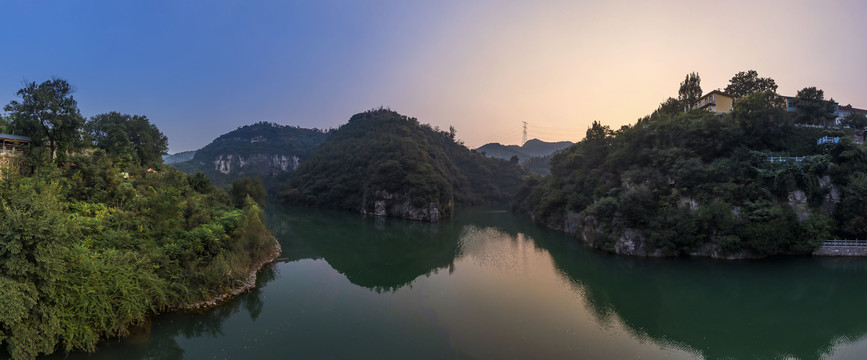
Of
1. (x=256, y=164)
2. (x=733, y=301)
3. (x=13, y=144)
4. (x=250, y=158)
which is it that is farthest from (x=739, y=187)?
(x=250, y=158)

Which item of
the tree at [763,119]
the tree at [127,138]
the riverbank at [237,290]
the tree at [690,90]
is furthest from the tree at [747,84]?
the tree at [127,138]

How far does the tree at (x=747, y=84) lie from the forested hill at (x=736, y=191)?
9.68 meters

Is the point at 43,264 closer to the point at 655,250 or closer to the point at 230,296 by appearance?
the point at 230,296

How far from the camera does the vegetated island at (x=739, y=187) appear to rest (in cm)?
1977

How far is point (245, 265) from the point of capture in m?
17.4

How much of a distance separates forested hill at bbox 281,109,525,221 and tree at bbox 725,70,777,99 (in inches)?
1314

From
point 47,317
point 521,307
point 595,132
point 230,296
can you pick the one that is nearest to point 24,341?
point 47,317

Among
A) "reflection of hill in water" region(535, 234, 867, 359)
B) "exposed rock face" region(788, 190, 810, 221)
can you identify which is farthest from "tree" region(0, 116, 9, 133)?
"exposed rock face" region(788, 190, 810, 221)

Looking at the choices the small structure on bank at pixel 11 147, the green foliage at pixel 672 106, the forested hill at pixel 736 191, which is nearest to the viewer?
the small structure on bank at pixel 11 147

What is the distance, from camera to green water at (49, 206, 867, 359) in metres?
10.8

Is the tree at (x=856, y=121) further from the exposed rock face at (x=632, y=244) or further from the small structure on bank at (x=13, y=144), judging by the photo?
the small structure on bank at (x=13, y=144)

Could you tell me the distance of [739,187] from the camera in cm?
2070

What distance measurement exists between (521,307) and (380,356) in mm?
6649

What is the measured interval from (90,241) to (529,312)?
15.6 m
